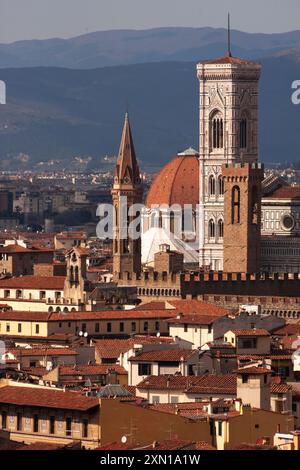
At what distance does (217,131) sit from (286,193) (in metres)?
3.41

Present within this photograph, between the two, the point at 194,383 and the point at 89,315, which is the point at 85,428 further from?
the point at 89,315

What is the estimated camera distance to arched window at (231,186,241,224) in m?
87.1

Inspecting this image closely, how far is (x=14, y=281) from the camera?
78.5m

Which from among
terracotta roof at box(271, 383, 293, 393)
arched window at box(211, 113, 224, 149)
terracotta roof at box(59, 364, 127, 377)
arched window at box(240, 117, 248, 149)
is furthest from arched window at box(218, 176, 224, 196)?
terracotta roof at box(271, 383, 293, 393)

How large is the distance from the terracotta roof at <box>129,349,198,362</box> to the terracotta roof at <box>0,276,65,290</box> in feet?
83.2

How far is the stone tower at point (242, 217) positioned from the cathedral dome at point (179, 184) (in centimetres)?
1273

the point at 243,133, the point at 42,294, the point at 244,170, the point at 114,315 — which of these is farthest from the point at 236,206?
the point at 114,315

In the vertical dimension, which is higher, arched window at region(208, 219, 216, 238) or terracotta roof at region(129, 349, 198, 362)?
arched window at region(208, 219, 216, 238)

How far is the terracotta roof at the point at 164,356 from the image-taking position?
49.6 meters

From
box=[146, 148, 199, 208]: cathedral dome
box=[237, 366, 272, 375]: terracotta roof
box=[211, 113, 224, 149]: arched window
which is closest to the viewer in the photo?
box=[237, 366, 272, 375]: terracotta roof

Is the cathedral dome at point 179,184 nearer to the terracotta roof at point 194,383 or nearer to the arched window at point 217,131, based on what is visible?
the arched window at point 217,131

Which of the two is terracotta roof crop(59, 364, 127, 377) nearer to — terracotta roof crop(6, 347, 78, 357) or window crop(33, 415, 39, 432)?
terracotta roof crop(6, 347, 78, 357)

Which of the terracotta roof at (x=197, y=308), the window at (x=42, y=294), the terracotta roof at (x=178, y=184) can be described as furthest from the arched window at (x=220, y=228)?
the terracotta roof at (x=197, y=308)
